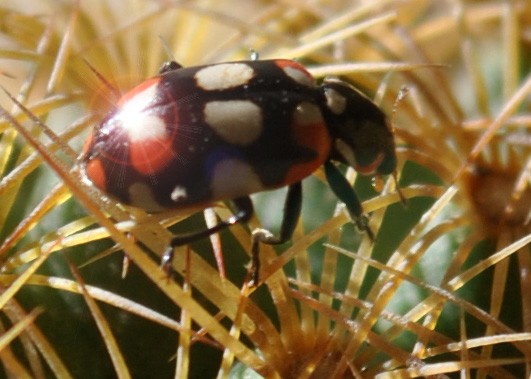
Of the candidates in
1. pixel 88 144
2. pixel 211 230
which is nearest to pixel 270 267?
pixel 211 230

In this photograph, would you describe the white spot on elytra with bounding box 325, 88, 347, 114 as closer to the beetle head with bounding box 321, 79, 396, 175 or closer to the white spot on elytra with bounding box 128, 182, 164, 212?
the beetle head with bounding box 321, 79, 396, 175

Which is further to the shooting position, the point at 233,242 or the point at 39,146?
the point at 233,242

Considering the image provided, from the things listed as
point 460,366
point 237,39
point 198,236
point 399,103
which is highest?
point 237,39

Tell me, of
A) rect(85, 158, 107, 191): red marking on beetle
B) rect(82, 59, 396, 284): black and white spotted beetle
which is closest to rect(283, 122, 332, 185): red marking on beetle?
rect(82, 59, 396, 284): black and white spotted beetle

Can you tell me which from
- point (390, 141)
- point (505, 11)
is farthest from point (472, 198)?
point (505, 11)

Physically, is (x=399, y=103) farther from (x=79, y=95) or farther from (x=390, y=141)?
(x=79, y=95)

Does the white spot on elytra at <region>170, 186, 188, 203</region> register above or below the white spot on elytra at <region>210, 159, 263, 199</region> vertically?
below

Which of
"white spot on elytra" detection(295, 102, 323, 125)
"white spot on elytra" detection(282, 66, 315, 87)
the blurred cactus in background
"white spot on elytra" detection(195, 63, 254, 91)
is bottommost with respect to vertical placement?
the blurred cactus in background
